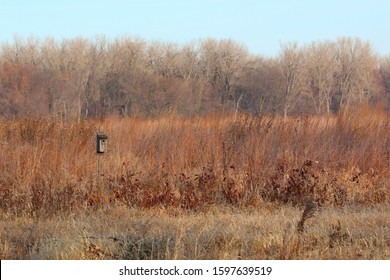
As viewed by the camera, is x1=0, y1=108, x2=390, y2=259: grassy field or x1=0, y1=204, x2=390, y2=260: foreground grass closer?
x1=0, y1=204, x2=390, y2=260: foreground grass

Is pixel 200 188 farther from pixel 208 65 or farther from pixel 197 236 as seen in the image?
pixel 208 65

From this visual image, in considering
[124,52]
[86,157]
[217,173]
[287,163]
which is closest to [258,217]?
[217,173]

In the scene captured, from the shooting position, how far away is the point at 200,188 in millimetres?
8078

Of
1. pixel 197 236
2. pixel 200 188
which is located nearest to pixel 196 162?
pixel 200 188

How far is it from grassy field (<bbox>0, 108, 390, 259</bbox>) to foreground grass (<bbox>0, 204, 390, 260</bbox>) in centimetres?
2

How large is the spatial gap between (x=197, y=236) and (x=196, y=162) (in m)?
4.47

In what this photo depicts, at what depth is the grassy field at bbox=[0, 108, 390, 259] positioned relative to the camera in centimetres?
481

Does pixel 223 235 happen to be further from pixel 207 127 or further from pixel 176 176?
pixel 207 127

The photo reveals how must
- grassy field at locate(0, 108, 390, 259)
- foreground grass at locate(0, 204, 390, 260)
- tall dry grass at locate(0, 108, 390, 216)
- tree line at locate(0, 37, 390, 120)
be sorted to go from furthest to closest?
tree line at locate(0, 37, 390, 120) → tall dry grass at locate(0, 108, 390, 216) → grassy field at locate(0, 108, 390, 259) → foreground grass at locate(0, 204, 390, 260)

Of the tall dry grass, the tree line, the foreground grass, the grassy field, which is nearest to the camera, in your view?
the foreground grass

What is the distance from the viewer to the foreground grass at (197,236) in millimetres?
4520

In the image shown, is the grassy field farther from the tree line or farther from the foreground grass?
the tree line

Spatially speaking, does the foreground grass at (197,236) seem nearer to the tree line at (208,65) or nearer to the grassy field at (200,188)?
the grassy field at (200,188)

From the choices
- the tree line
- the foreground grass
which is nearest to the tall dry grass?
the foreground grass
